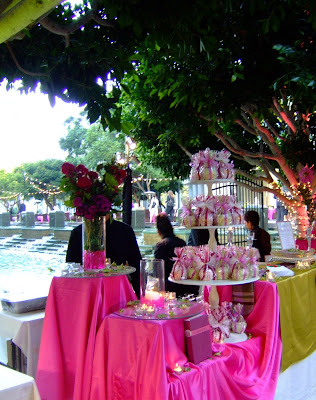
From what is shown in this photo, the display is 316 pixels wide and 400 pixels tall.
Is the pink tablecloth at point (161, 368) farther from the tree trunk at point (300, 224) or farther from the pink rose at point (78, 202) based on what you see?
the tree trunk at point (300, 224)

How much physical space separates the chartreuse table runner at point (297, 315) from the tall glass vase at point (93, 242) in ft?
5.11

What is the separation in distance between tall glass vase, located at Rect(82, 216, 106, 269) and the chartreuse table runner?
156 centimetres

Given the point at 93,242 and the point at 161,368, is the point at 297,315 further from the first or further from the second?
the point at 93,242

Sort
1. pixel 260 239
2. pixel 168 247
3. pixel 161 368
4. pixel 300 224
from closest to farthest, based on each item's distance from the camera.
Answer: pixel 161 368
pixel 168 247
pixel 260 239
pixel 300 224

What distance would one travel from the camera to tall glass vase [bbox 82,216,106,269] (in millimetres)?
3051

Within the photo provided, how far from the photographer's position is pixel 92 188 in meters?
3.02

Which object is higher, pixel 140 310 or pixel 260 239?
pixel 260 239

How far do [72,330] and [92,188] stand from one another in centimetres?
99

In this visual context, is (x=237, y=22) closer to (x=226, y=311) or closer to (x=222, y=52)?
(x=222, y=52)

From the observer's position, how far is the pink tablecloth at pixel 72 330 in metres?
2.85

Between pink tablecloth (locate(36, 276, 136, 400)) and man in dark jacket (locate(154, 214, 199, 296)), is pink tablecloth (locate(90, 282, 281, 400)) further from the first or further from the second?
man in dark jacket (locate(154, 214, 199, 296))

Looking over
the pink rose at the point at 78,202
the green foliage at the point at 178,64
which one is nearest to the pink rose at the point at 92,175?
the pink rose at the point at 78,202

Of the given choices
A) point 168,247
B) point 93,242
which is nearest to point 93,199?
point 93,242

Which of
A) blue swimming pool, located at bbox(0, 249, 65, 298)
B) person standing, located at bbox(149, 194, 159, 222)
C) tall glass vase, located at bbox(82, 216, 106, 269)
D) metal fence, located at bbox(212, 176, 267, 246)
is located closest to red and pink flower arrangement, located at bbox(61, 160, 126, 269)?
tall glass vase, located at bbox(82, 216, 106, 269)
